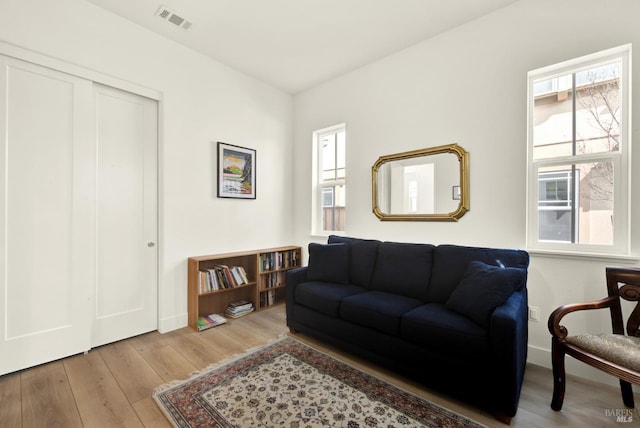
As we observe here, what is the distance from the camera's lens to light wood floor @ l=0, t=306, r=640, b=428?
1.67m

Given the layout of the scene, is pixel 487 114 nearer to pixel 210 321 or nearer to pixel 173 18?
pixel 173 18

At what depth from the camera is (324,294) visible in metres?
2.56

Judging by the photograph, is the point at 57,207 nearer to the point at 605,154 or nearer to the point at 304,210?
the point at 304,210

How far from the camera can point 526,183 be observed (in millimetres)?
2398

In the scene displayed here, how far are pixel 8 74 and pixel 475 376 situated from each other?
3.80 meters

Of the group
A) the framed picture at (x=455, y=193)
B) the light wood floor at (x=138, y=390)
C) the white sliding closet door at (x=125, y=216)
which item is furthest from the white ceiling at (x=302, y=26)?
the light wood floor at (x=138, y=390)

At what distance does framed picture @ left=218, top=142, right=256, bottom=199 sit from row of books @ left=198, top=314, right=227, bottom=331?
4.48 feet

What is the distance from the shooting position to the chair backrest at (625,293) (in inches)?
71.2

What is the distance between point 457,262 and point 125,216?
10.0 feet

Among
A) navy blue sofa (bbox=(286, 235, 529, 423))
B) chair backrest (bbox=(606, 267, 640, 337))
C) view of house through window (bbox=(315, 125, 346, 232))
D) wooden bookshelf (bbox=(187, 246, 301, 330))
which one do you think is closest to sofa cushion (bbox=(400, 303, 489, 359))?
navy blue sofa (bbox=(286, 235, 529, 423))

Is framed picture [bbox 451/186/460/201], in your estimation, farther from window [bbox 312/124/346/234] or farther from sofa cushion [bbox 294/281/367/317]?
window [bbox 312/124/346/234]

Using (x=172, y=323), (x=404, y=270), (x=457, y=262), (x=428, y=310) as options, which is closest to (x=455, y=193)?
(x=457, y=262)

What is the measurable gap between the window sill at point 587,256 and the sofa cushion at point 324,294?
148 cm

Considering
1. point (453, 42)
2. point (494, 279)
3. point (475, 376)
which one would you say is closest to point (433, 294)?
point (494, 279)
